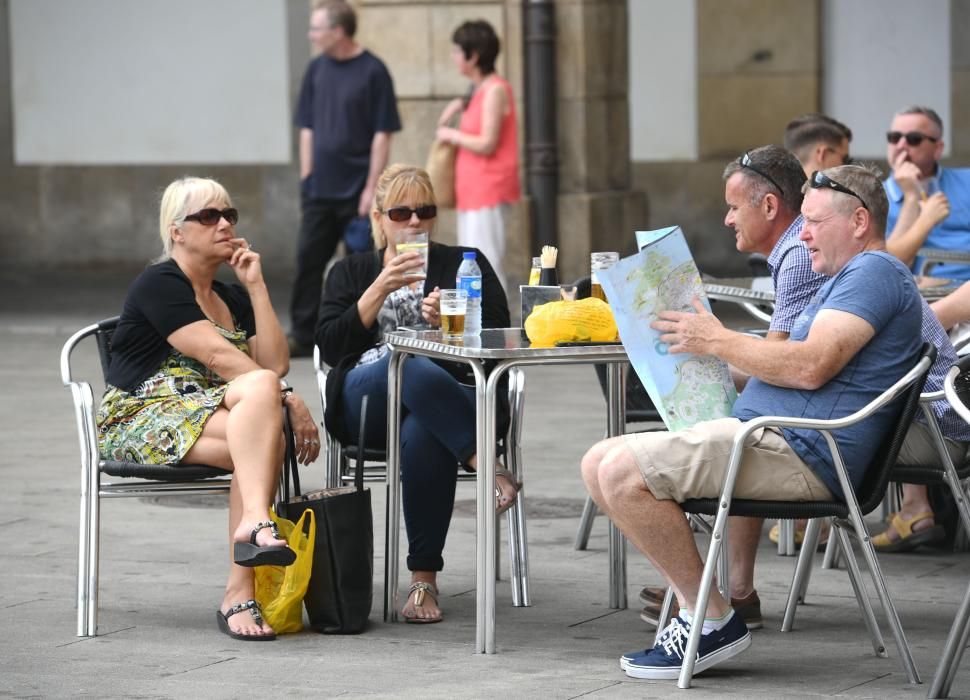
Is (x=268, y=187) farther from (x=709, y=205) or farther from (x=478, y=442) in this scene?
(x=478, y=442)

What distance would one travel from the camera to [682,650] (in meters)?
5.21

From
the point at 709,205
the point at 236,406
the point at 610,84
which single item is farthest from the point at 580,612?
the point at 709,205

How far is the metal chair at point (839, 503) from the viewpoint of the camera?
16.4ft

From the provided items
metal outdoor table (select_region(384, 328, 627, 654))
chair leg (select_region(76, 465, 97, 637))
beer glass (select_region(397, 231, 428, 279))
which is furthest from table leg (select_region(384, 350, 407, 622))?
chair leg (select_region(76, 465, 97, 637))

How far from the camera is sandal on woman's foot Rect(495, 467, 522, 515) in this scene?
19.8 feet

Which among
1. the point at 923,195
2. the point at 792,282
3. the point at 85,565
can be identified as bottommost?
the point at 85,565

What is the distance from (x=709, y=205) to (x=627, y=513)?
12.7 m

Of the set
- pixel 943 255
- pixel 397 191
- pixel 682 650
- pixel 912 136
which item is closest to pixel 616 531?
pixel 682 650

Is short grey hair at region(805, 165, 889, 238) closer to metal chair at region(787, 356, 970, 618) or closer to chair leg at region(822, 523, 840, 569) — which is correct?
metal chair at region(787, 356, 970, 618)

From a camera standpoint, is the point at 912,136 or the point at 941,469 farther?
the point at 912,136

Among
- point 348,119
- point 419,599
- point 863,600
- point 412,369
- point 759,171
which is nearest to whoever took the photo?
point 863,600

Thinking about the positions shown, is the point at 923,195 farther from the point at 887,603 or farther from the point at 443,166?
the point at 443,166

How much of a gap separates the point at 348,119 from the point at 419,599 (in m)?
6.03

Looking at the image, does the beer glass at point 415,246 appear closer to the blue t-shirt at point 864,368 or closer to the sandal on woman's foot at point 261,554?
the sandal on woman's foot at point 261,554
